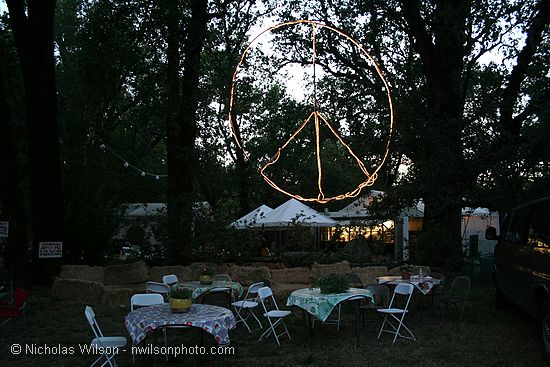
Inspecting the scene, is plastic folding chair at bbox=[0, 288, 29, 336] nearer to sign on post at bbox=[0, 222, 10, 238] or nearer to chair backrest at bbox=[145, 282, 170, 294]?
chair backrest at bbox=[145, 282, 170, 294]

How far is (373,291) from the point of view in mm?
7562

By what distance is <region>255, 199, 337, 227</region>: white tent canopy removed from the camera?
1493cm

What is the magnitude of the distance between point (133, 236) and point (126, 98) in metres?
9.66

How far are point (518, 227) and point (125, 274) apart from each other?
26.1 ft

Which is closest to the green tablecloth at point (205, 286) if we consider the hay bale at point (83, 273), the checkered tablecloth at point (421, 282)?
the checkered tablecloth at point (421, 282)

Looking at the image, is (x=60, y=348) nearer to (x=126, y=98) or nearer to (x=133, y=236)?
(x=133, y=236)

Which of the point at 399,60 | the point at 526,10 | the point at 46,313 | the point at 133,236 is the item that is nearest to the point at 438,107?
the point at 526,10

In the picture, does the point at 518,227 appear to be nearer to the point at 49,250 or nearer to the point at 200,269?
the point at 200,269

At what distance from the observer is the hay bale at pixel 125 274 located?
11.5 meters

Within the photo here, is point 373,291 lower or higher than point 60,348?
higher

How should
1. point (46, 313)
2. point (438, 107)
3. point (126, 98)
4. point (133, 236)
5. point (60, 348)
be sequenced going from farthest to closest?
point (126, 98) → point (133, 236) → point (438, 107) → point (46, 313) → point (60, 348)

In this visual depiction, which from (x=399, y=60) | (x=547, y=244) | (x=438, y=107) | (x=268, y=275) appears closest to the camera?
(x=547, y=244)

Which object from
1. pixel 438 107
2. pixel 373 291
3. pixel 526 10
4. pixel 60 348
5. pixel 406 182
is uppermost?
pixel 526 10

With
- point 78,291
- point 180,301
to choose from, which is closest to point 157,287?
point 180,301
